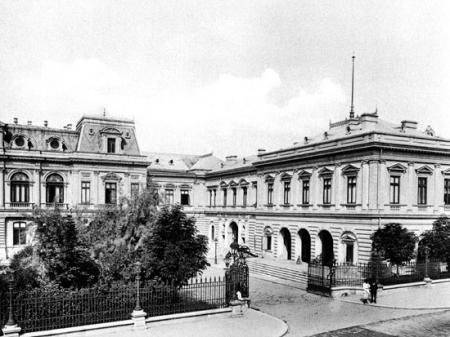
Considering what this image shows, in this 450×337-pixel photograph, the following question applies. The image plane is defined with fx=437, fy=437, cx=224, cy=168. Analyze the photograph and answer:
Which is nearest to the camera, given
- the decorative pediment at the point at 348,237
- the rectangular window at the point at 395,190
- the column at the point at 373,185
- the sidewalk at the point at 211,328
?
the sidewalk at the point at 211,328

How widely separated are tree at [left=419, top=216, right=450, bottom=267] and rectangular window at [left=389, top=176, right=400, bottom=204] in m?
3.06

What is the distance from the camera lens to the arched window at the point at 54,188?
42.0 m

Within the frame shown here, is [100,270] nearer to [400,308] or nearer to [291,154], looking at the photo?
[400,308]

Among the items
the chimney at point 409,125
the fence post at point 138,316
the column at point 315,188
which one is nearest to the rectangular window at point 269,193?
the column at point 315,188

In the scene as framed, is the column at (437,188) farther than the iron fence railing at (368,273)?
Yes

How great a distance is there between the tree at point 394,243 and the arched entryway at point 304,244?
9.02 meters

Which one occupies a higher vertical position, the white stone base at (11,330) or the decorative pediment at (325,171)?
the decorative pediment at (325,171)

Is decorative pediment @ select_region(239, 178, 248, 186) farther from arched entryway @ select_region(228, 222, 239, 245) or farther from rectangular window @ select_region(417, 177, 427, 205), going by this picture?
rectangular window @ select_region(417, 177, 427, 205)

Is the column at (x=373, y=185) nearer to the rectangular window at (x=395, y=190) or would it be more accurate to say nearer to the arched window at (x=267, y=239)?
the rectangular window at (x=395, y=190)

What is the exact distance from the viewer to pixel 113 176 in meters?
44.2

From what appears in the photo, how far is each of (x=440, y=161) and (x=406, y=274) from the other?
8941 mm

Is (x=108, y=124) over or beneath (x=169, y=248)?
over

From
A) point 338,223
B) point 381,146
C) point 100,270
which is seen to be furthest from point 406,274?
point 100,270

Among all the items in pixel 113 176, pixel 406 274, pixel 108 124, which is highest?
pixel 108 124
